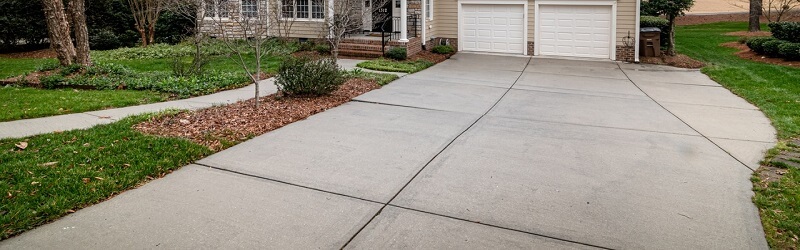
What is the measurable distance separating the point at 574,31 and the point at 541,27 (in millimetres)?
1074

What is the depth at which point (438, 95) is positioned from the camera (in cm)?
1127

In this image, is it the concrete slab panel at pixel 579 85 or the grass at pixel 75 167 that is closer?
the grass at pixel 75 167

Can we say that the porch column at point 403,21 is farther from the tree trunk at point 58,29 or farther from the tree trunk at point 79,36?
the tree trunk at point 58,29

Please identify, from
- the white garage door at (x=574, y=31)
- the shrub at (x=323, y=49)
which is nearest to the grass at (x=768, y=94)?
the white garage door at (x=574, y=31)

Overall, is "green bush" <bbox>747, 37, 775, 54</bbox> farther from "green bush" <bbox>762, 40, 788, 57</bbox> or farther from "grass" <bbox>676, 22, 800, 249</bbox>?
"grass" <bbox>676, 22, 800, 249</bbox>

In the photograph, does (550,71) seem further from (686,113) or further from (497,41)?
(686,113)

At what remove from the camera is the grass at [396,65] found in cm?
1465

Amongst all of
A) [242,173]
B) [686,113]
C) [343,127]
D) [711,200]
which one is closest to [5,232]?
[242,173]

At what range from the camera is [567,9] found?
18.4 metres

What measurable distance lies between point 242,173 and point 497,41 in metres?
15.0

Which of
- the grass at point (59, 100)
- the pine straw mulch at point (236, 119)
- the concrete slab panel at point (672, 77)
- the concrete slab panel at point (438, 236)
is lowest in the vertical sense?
the concrete slab panel at point (438, 236)

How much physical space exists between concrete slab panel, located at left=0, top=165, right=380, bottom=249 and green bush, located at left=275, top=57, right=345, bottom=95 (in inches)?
172

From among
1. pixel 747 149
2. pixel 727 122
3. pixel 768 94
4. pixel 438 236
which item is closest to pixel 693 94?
pixel 768 94

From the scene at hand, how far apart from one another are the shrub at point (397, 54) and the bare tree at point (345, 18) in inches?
40.0
